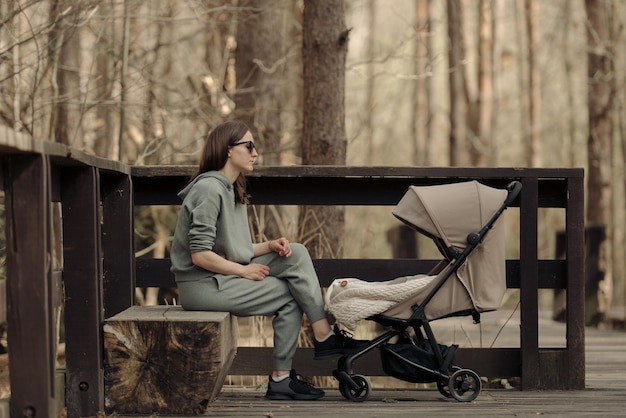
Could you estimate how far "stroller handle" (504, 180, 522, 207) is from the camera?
5520 millimetres

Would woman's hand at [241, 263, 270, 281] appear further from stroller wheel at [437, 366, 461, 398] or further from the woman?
stroller wheel at [437, 366, 461, 398]

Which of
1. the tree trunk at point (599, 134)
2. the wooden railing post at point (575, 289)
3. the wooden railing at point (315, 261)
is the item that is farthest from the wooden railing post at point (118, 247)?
the tree trunk at point (599, 134)

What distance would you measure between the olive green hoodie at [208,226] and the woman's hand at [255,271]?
0.20ft

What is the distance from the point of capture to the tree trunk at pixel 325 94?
8.84 meters

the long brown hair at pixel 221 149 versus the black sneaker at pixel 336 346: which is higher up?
the long brown hair at pixel 221 149

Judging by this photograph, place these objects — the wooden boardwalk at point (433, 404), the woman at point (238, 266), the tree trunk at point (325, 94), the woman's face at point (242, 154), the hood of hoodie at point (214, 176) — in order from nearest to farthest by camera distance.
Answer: the wooden boardwalk at point (433, 404)
the woman at point (238, 266)
the hood of hoodie at point (214, 176)
the woman's face at point (242, 154)
the tree trunk at point (325, 94)

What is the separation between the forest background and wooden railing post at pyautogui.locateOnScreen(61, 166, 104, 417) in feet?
8.56

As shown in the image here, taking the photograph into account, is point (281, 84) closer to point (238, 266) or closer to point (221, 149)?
point (221, 149)

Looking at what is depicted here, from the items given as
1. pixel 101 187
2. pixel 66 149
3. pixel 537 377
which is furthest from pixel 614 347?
pixel 66 149

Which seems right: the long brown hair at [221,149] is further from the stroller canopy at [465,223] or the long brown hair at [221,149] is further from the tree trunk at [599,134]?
the tree trunk at [599,134]

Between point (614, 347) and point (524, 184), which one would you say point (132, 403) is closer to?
point (524, 184)

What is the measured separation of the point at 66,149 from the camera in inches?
173

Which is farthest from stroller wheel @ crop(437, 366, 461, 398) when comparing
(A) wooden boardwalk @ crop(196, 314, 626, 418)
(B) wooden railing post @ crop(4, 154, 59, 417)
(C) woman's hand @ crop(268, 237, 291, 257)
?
(B) wooden railing post @ crop(4, 154, 59, 417)

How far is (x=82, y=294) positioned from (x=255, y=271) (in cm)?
86
